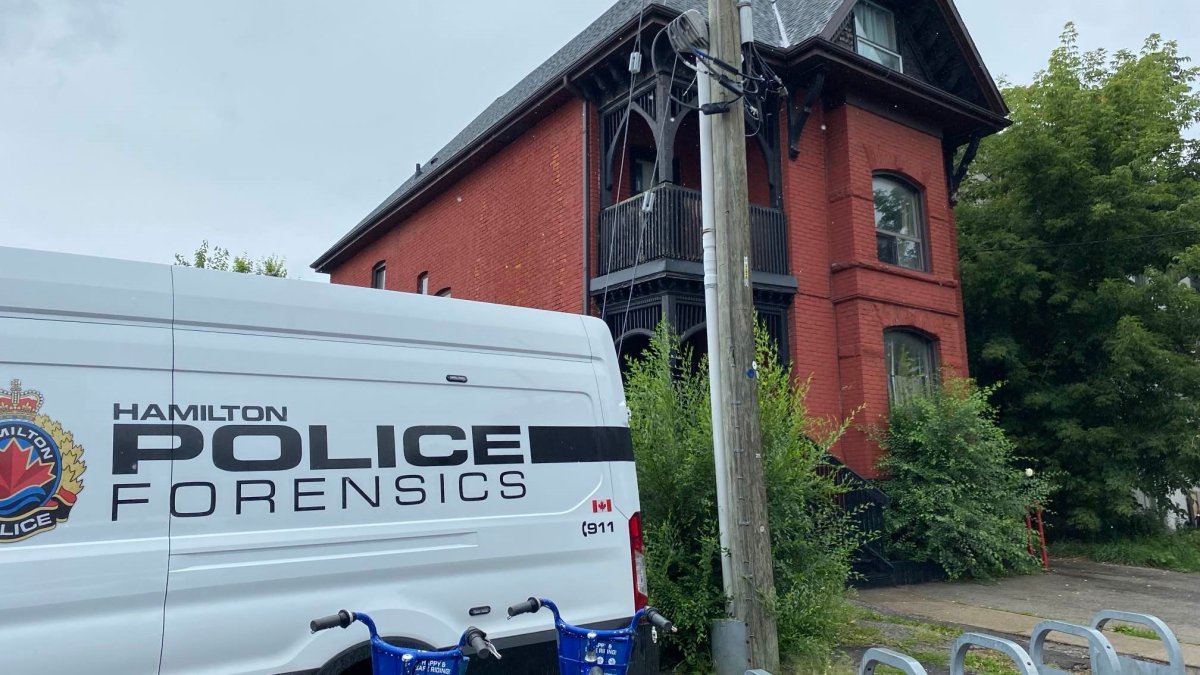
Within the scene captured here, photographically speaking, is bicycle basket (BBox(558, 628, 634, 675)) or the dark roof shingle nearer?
bicycle basket (BBox(558, 628, 634, 675))

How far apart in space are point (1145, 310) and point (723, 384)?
1182 centimetres

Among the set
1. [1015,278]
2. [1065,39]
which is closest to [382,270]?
[1015,278]

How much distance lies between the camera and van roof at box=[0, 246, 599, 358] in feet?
11.4

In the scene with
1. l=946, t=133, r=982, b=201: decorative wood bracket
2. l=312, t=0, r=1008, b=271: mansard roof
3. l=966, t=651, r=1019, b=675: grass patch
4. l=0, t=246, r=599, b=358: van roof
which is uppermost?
l=312, t=0, r=1008, b=271: mansard roof

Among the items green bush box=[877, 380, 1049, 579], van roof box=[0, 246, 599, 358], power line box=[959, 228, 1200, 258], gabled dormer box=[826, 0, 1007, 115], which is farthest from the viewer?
power line box=[959, 228, 1200, 258]

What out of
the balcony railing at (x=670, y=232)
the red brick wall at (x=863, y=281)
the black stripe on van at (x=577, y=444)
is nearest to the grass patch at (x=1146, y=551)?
the red brick wall at (x=863, y=281)

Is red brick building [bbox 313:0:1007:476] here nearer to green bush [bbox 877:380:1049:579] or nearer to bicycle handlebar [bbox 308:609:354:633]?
green bush [bbox 877:380:1049:579]

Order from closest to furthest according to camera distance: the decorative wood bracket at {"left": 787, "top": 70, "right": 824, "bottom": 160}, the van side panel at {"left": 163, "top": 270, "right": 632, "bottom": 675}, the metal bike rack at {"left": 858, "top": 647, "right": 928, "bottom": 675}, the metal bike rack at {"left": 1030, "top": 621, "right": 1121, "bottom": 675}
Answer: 1. the van side panel at {"left": 163, "top": 270, "right": 632, "bottom": 675}
2. the metal bike rack at {"left": 858, "top": 647, "right": 928, "bottom": 675}
3. the metal bike rack at {"left": 1030, "top": 621, "right": 1121, "bottom": 675}
4. the decorative wood bracket at {"left": 787, "top": 70, "right": 824, "bottom": 160}

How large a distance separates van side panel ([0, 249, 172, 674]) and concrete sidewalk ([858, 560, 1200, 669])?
7414 mm

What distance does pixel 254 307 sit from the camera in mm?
3918

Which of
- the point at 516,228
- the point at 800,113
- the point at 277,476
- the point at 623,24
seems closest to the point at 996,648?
the point at 277,476

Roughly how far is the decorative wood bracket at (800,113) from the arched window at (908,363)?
10.3 feet

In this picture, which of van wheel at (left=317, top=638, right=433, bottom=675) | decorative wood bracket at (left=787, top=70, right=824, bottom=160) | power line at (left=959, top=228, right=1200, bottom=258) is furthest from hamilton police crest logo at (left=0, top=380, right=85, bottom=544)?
power line at (left=959, top=228, right=1200, bottom=258)

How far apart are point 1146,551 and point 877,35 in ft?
30.5
